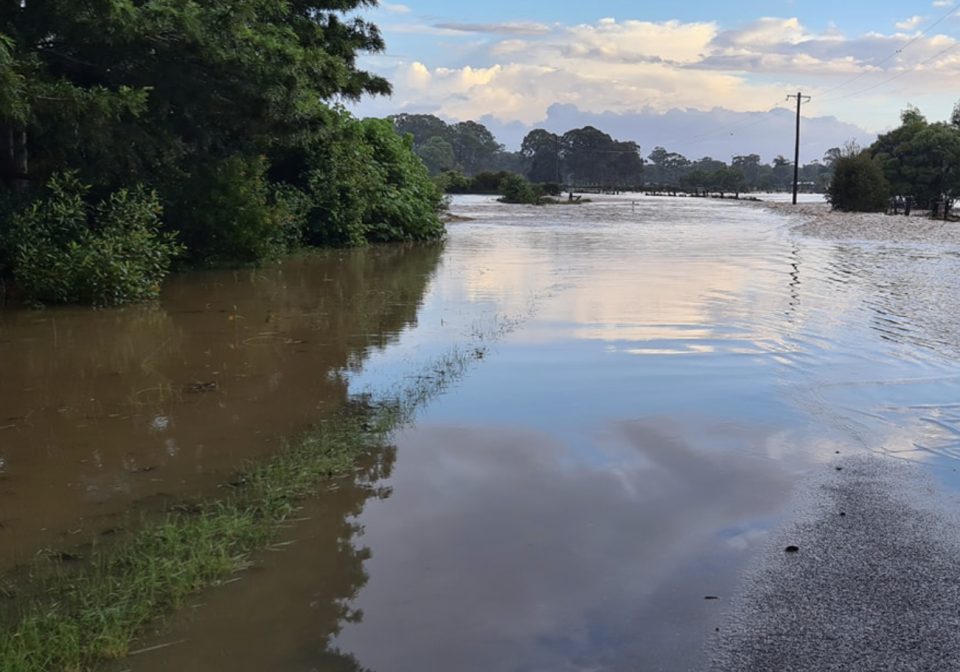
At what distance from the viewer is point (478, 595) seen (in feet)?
12.9

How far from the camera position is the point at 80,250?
11531mm

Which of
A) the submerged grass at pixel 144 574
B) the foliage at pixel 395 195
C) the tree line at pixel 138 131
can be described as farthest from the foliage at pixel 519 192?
the submerged grass at pixel 144 574

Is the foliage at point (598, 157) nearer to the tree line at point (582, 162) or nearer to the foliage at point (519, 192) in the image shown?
the tree line at point (582, 162)

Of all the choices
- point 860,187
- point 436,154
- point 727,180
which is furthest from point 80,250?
point 436,154

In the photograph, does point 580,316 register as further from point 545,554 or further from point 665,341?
point 545,554

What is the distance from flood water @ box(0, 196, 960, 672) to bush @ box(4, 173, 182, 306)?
479mm

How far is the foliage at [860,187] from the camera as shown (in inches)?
2039

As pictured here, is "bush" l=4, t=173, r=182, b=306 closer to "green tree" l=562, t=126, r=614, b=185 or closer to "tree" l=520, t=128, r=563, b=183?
"tree" l=520, t=128, r=563, b=183

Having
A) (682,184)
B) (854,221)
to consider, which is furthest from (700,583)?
(682,184)

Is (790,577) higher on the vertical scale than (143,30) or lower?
lower

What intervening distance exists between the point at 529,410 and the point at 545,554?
2.74 metres

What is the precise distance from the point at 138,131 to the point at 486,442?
9.38m

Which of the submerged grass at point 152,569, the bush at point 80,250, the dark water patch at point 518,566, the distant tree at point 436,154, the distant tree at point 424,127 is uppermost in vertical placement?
the distant tree at point 424,127

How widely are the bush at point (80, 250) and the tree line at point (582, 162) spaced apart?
104 m
